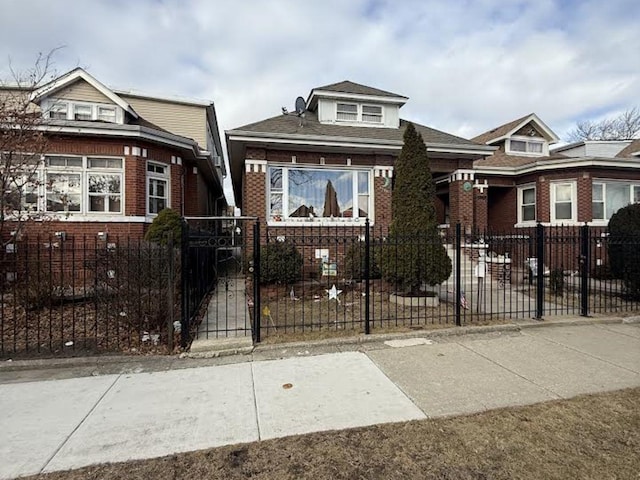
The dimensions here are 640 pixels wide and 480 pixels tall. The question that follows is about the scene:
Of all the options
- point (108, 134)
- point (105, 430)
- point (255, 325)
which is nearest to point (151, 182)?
point (108, 134)

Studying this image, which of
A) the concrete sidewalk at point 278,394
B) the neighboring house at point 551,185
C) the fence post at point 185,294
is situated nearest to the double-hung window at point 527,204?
the neighboring house at point 551,185

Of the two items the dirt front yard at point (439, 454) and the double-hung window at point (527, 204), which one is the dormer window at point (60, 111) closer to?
the dirt front yard at point (439, 454)

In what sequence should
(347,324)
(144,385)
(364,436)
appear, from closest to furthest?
(364,436) < (144,385) < (347,324)

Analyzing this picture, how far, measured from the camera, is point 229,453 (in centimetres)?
293

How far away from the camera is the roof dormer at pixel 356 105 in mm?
14055

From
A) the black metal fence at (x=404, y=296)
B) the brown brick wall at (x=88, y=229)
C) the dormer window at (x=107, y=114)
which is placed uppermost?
the dormer window at (x=107, y=114)

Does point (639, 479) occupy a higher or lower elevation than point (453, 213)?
lower

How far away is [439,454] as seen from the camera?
289cm

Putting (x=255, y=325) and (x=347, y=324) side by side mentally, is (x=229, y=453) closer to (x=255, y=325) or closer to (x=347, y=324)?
(x=255, y=325)

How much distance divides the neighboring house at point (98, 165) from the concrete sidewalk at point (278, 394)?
644cm

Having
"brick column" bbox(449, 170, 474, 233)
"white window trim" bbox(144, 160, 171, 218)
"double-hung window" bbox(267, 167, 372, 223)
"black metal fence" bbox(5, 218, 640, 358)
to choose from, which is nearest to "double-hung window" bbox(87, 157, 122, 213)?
"white window trim" bbox(144, 160, 171, 218)

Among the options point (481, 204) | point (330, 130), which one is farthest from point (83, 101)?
point (481, 204)

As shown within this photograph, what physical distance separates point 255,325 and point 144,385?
1.86 m

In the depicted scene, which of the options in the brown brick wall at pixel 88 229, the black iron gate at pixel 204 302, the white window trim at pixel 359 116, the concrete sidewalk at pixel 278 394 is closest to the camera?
the concrete sidewalk at pixel 278 394
